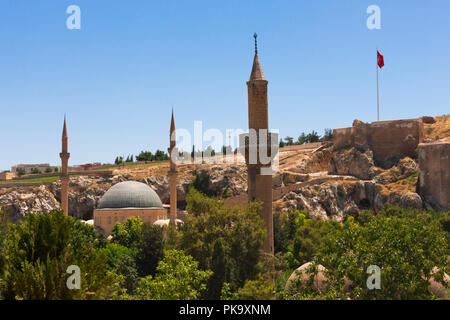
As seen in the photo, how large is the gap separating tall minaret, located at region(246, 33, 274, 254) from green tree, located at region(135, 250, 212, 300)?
4.86 m

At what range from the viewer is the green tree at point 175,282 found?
15.9 m

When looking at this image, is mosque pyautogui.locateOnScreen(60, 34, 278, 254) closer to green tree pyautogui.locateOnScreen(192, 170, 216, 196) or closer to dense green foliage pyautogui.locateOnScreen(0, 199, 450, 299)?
dense green foliage pyautogui.locateOnScreen(0, 199, 450, 299)

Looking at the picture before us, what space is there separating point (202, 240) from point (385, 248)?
7.94 m

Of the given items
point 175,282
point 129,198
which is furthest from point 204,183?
point 175,282

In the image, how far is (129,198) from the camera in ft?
161

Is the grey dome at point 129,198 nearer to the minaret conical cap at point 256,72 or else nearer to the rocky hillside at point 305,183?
the rocky hillside at point 305,183

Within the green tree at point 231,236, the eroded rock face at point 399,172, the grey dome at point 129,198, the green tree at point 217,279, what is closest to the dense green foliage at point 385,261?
the green tree at point 217,279

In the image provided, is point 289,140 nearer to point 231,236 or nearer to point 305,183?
point 305,183

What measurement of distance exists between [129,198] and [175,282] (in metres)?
33.5

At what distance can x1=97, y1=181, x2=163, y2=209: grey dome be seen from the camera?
1914 inches

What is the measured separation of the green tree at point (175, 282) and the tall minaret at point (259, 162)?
4862mm

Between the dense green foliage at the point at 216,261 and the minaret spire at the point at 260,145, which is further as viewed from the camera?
the minaret spire at the point at 260,145
